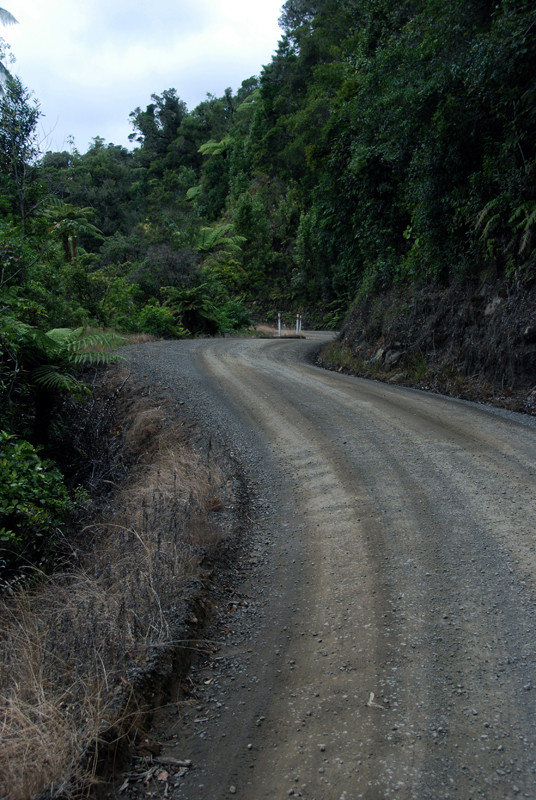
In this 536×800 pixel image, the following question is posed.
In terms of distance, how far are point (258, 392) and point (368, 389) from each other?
2114 millimetres

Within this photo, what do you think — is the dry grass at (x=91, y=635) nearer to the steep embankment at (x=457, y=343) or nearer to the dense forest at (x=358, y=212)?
the dense forest at (x=358, y=212)

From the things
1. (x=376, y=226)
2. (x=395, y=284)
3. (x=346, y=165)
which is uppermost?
(x=346, y=165)

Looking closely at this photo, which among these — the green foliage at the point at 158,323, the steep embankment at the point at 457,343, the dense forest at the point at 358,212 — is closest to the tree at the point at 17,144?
the dense forest at the point at 358,212

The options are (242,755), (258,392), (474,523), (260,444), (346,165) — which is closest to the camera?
(242,755)

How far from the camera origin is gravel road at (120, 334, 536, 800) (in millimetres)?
2562

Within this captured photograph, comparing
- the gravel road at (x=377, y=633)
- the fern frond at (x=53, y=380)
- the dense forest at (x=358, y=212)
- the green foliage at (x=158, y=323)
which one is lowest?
the gravel road at (x=377, y=633)

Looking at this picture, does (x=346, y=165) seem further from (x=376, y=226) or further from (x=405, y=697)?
(x=405, y=697)

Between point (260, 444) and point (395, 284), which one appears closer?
point (260, 444)

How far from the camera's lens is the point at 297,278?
3403 centimetres

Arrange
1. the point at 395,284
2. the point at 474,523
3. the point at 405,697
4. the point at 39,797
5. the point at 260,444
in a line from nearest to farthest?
the point at 39,797
the point at 405,697
the point at 474,523
the point at 260,444
the point at 395,284

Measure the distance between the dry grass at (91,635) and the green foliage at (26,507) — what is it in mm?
389

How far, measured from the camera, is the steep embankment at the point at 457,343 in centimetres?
937

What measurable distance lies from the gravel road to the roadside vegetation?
1.90ft

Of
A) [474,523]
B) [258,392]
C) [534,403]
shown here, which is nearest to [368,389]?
[258,392]
